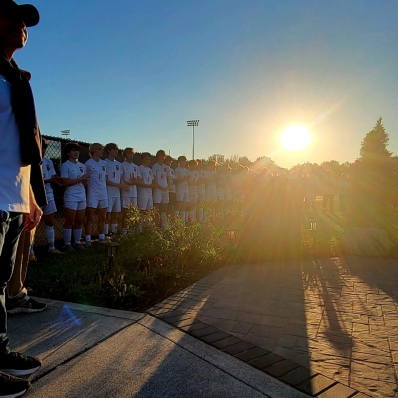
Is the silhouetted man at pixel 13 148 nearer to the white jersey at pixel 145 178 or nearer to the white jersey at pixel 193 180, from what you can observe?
the white jersey at pixel 145 178

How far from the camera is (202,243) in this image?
20.7ft

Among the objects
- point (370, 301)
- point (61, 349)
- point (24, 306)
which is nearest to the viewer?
point (61, 349)

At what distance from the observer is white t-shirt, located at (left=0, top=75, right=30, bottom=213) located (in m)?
1.97

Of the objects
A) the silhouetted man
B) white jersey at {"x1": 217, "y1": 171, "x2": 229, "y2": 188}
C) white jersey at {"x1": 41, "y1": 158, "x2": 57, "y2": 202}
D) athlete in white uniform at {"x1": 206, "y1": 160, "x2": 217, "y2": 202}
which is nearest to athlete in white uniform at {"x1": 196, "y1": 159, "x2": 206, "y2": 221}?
athlete in white uniform at {"x1": 206, "y1": 160, "x2": 217, "y2": 202}

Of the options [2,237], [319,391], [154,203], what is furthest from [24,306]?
[154,203]

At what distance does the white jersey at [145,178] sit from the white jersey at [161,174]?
1.29 ft

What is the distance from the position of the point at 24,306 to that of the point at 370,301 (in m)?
3.70

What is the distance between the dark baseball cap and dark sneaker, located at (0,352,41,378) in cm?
198

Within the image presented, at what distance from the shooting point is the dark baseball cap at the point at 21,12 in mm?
1986

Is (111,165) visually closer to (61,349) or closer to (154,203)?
(154,203)

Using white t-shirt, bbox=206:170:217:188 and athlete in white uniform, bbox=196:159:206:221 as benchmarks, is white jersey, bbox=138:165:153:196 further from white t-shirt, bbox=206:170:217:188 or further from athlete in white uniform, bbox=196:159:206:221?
white t-shirt, bbox=206:170:217:188

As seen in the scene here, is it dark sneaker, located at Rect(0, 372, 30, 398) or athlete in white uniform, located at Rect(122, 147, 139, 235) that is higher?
athlete in white uniform, located at Rect(122, 147, 139, 235)

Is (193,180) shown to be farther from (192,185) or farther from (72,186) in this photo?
(72,186)

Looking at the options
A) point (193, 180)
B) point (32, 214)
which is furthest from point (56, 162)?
point (32, 214)
